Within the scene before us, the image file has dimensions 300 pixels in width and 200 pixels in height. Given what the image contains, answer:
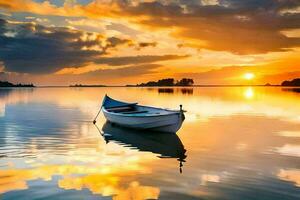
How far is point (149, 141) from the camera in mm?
27172

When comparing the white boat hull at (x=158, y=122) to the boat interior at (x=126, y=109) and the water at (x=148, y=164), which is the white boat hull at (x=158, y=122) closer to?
the water at (x=148, y=164)

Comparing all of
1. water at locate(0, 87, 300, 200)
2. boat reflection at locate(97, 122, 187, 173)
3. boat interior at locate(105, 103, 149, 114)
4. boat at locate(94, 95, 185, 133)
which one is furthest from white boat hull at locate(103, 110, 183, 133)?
boat interior at locate(105, 103, 149, 114)

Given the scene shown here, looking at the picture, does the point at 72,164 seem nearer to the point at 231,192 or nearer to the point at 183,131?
the point at 231,192

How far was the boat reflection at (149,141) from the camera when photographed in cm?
2275

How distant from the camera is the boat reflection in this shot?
22755 mm

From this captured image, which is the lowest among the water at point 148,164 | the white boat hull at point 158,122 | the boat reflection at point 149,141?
the boat reflection at point 149,141

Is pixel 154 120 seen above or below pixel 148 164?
above

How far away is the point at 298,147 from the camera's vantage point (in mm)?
24594

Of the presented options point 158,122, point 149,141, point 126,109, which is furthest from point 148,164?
point 126,109

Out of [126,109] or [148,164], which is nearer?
[148,164]

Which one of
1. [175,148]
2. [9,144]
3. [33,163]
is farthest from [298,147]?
[9,144]

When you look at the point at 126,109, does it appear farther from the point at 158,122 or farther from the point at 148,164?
the point at 148,164

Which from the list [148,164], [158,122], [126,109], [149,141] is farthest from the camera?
[126,109]

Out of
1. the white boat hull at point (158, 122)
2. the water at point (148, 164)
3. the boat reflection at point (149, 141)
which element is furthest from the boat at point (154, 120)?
the water at point (148, 164)
